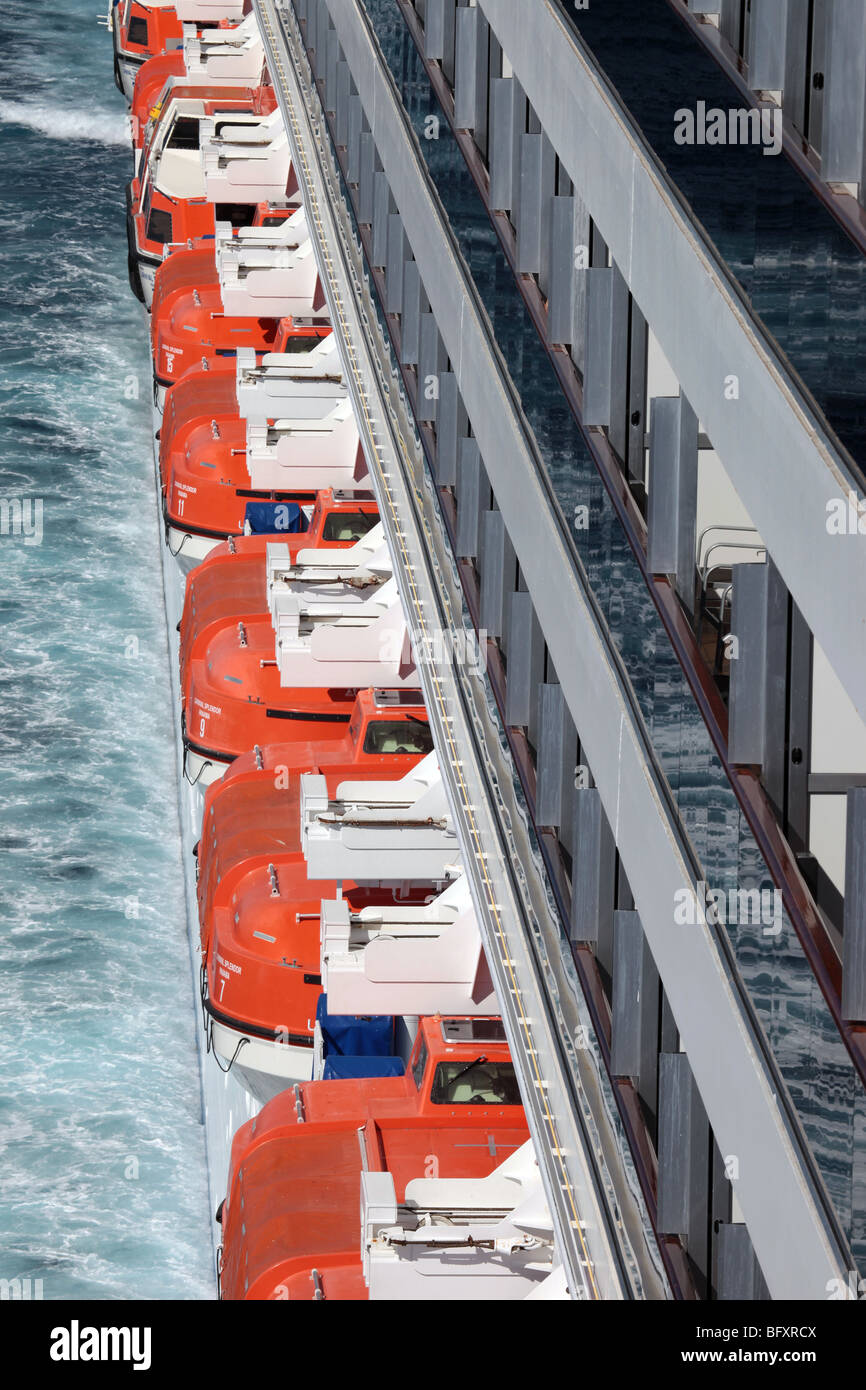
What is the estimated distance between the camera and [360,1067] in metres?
14.0

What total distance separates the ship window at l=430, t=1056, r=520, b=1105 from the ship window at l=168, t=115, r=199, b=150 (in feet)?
63.7

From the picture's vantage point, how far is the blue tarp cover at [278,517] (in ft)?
70.5

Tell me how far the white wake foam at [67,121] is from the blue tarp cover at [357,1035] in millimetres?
30269

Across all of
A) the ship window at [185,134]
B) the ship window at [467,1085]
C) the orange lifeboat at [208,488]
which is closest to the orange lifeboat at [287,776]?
the ship window at [467,1085]

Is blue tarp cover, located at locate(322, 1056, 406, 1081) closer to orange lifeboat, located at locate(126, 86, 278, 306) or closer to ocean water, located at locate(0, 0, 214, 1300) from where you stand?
ocean water, located at locate(0, 0, 214, 1300)

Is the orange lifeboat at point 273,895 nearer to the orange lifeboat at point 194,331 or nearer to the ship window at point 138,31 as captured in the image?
the orange lifeboat at point 194,331

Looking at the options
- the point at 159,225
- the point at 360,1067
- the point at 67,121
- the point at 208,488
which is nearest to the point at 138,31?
the point at 67,121

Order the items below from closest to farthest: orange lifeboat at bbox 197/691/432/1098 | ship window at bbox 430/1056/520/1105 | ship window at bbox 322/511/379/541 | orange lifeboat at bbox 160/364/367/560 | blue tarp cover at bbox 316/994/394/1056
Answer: ship window at bbox 430/1056/520/1105 < blue tarp cover at bbox 316/994/394/1056 < orange lifeboat at bbox 197/691/432/1098 < ship window at bbox 322/511/379/541 < orange lifeboat at bbox 160/364/367/560

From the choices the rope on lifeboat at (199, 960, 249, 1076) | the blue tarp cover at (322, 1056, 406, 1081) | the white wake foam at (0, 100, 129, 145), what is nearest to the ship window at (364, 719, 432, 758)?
the rope on lifeboat at (199, 960, 249, 1076)

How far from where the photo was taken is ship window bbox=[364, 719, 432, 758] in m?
16.5

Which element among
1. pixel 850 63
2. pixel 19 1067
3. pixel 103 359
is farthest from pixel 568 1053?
pixel 103 359

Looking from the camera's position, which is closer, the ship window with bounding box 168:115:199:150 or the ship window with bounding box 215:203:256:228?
the ship window with bounding box 215:203:256:228

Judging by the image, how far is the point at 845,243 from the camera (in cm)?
564
